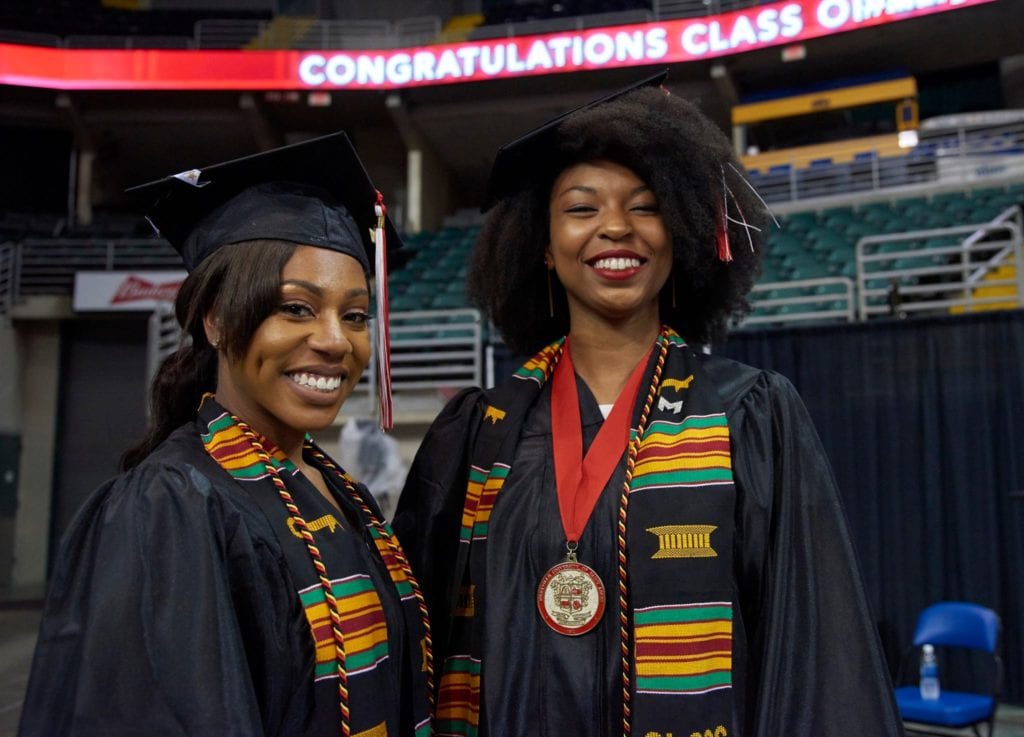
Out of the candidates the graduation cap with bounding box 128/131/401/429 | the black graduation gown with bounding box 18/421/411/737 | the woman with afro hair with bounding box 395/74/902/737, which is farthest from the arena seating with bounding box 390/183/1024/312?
the black graduation gown with bounding box 18/421/411/737

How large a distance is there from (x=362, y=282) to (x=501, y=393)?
446 mm

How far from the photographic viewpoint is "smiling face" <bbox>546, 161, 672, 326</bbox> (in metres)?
1.79

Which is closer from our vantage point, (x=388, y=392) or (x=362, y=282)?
(x=362, y=282)

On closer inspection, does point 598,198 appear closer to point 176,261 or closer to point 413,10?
point 176,261

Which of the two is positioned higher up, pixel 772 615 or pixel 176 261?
pixel 176 261

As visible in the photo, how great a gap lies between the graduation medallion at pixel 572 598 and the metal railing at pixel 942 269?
5.13 metres

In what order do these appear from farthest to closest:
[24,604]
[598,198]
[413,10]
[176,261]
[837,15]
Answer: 1. [413,10]
2. [176,261]
3. [837,15]
4. [24,604]
5. [598,198]

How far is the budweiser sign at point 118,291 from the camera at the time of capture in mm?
12273

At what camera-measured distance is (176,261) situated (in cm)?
1304

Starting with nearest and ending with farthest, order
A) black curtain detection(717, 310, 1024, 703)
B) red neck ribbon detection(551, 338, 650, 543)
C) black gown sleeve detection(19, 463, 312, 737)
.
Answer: black gown sleeve detection(19, 463, 312, 737)
red neck ribbon detection(551, 338, 650, 543)
black curtain detection(717, 310, 1024, 703)

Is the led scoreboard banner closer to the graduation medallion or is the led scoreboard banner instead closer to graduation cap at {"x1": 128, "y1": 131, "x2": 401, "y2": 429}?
graduation cap at {"x1": 128, "y1": 131, "x2": 401, "y2": 429}

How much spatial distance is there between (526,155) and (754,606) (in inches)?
40.1

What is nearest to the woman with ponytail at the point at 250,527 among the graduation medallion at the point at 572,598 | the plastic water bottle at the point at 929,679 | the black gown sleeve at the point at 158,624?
the black gown sleeve at the point at 158,624

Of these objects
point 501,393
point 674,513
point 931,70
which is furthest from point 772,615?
point 931,70
